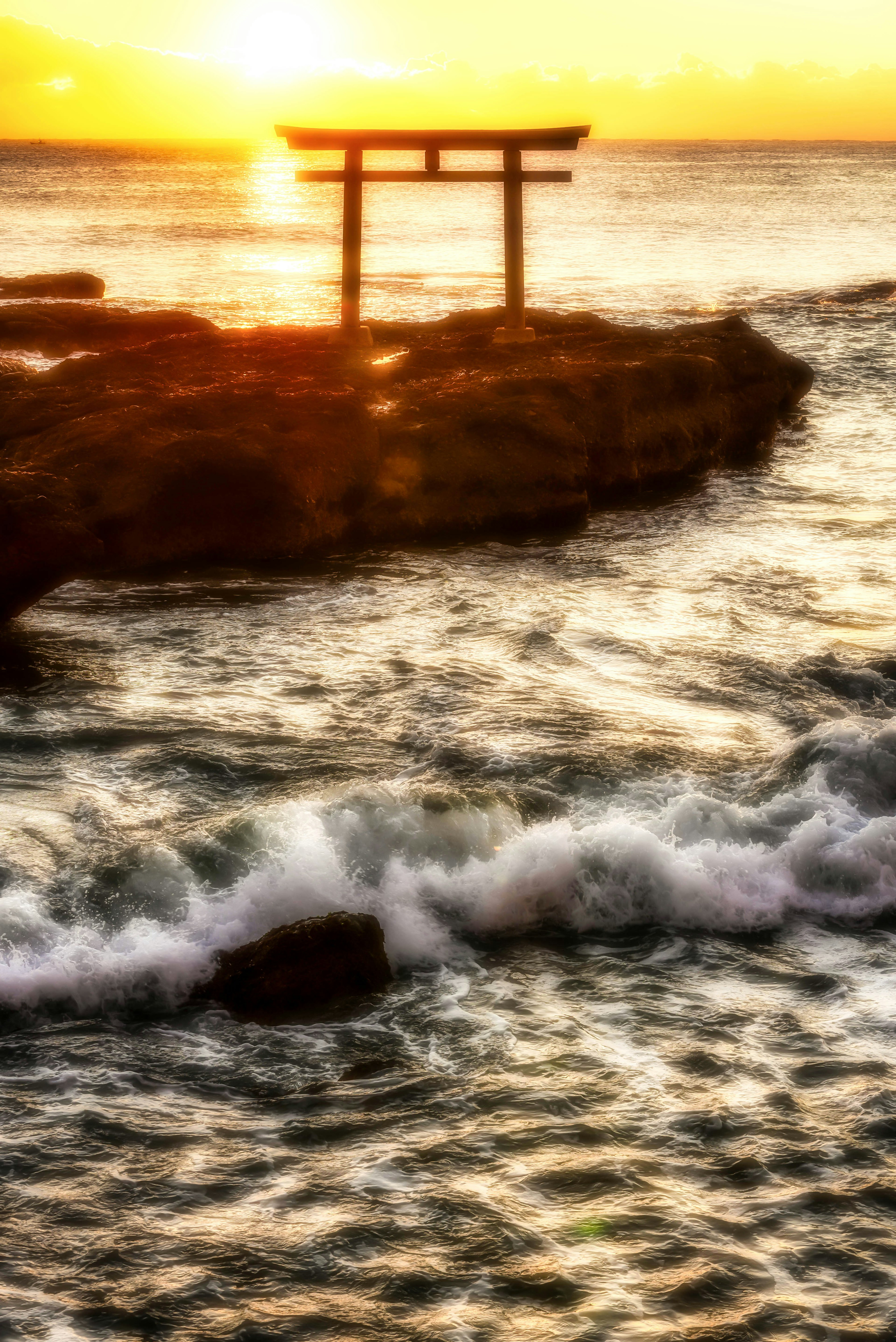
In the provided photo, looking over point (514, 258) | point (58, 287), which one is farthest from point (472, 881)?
point (58, 287)

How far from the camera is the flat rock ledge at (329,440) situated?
9.29 m

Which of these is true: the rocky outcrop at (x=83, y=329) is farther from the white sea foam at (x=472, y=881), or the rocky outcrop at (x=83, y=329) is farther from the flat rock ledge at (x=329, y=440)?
the white sea foam at (x=472, y=881)

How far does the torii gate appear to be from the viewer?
13.5 meters

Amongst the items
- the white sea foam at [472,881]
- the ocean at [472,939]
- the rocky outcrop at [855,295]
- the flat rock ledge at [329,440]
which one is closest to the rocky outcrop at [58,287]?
the flat rock ledge at [329,440]

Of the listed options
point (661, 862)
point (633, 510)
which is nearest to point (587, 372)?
point (633, 510)

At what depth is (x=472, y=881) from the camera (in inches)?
208

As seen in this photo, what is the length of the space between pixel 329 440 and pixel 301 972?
628cm

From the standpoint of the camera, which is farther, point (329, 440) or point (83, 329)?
point (83, 329)

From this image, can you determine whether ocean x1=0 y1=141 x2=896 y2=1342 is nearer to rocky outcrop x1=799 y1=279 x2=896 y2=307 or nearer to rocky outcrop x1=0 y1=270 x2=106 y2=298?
rocky outcrop x1=799 y1=279 x2=896 y2=307

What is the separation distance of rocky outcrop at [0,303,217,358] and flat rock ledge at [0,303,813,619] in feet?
9.36

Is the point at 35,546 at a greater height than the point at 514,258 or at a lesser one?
lesser

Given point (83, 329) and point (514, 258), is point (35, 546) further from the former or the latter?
point (83, 329)

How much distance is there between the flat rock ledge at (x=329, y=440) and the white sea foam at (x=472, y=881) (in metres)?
3.17

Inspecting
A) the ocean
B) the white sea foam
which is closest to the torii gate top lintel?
the ocean
